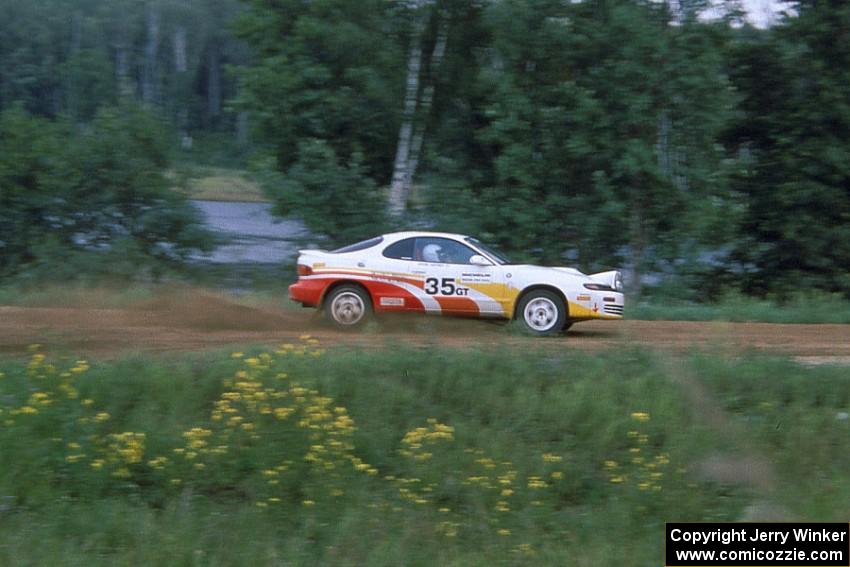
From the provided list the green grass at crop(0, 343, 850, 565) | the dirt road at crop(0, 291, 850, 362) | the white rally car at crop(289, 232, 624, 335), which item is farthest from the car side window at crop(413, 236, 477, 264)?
the green grass at crop(0, 343, 850, 565)

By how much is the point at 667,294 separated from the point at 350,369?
1301 centimetres

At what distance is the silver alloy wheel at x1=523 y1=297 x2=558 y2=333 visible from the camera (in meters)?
13.5

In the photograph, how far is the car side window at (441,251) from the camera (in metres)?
13.7

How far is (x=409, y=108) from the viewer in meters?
23.6

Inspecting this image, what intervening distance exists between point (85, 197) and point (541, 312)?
12.9 metres

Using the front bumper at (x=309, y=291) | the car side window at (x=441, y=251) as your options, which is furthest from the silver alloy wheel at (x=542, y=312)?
the front bumper at (x=309, y=291)

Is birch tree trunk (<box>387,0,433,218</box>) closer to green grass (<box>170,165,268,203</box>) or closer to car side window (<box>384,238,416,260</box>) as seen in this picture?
green grass (<box>170,165,268,203</box>)

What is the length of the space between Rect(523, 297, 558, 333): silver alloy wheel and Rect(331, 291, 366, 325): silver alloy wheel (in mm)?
2262

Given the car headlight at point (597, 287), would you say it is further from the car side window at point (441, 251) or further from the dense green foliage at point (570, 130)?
the dense green foliage at point (570, 130)

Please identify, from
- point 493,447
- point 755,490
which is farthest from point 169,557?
point 755,490

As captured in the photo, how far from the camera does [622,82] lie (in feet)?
69.5

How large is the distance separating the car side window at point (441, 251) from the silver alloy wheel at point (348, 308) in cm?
101

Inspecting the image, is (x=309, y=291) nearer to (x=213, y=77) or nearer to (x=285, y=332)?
(x=285, y=332)

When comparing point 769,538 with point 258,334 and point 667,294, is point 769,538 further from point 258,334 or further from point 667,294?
point 667,294
